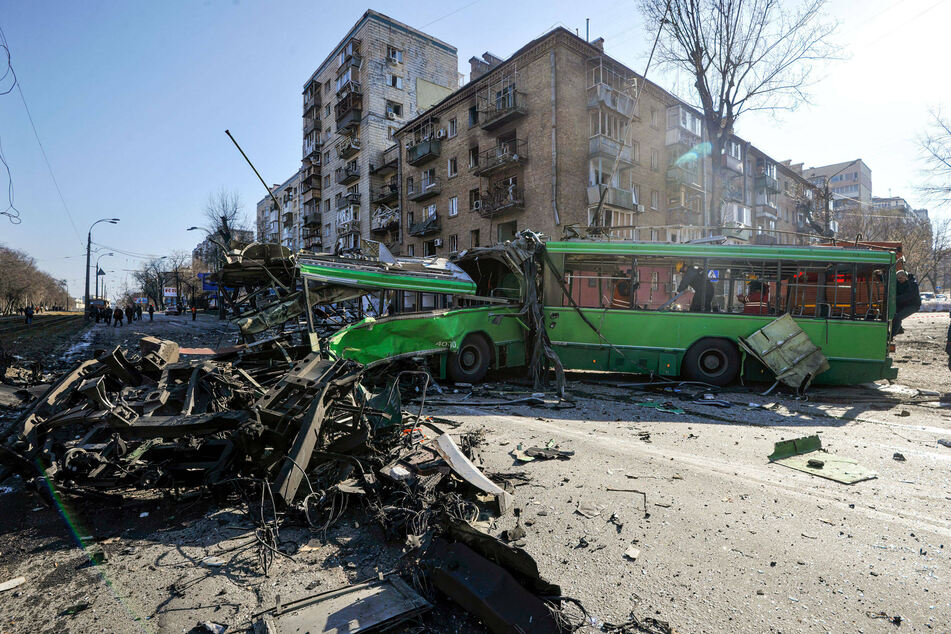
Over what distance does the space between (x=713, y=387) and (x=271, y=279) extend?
9.34 metres

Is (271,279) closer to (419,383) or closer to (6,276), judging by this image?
(419,383)

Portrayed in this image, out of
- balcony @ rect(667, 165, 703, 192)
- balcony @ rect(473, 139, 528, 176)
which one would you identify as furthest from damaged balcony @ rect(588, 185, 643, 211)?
balcony @ rect(667, 165, 703, 192)

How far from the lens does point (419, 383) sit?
8.89 metres

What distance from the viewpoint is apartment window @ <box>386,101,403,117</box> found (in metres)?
36.8

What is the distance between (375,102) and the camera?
3603 centimetres

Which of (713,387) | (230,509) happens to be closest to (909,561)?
(230,509)

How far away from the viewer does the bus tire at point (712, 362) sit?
31.4ft

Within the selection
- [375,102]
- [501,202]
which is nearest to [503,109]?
[501,202]

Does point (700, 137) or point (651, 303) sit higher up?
point (700, 137)

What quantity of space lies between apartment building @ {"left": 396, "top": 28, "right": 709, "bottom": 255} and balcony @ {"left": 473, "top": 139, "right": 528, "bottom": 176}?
0.07 m

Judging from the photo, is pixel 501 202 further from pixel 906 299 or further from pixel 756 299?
pixel 906 299

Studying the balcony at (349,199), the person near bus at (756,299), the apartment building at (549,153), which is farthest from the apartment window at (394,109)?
the person near bus at (756,299)

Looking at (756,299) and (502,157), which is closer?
(756,299)

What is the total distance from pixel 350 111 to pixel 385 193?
25.9ft
